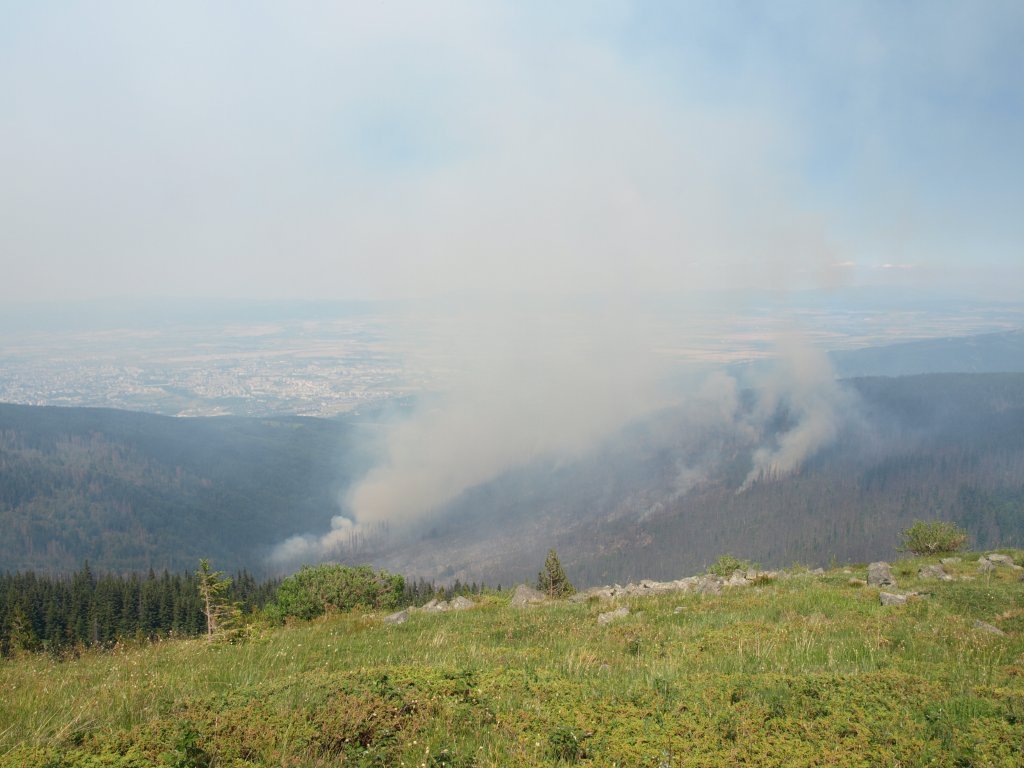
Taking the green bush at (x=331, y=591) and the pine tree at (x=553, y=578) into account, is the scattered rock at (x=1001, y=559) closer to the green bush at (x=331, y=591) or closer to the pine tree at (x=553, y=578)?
the pine tree at (x=553, y=578)

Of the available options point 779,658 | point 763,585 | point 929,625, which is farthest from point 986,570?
point 779,658

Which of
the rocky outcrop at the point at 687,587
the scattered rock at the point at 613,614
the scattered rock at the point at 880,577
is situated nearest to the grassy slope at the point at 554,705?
the scattered rock at the point at 613,614

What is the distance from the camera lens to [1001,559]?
1010 inches

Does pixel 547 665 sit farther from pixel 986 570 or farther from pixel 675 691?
pixel 986 570

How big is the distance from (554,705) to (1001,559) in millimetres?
28798

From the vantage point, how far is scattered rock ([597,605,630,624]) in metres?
15.6

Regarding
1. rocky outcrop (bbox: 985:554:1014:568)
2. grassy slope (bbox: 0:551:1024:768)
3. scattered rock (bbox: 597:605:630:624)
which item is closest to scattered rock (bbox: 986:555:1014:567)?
rocky outcrop (bbox: 985:554:1014:568)

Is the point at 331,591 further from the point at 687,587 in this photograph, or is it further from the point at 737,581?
the point at 737,581

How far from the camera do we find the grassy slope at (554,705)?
5953mm

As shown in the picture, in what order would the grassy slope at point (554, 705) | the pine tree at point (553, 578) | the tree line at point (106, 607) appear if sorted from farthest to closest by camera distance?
the tree line at point (106, 607)
the pine tree at point (553, 578)
the grassy slope at point (554, 705)

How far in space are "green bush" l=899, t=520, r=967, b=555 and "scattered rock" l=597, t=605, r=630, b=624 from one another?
1137 inches

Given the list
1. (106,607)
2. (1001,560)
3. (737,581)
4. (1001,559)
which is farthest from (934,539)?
(106,607)

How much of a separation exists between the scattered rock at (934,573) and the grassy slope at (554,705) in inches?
462

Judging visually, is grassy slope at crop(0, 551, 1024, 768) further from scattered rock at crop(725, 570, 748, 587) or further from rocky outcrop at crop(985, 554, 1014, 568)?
rocky outcrop at crop(985, 554, 1014, 568)
